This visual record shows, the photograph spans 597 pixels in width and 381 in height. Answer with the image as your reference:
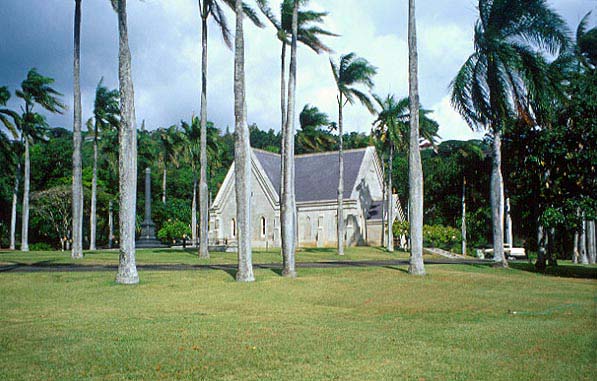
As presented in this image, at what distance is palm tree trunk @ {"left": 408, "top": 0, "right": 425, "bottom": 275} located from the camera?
23500 mm

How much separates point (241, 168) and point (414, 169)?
23.2ft

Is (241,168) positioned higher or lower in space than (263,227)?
higher

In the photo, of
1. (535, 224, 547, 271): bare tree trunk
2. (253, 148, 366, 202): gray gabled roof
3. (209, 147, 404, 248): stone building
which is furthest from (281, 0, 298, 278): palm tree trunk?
(253, 148, 366, 202): gray gabled roof

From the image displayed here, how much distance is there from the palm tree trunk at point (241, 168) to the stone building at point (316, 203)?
3850 cm

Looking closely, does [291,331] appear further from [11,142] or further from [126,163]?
[11,142]

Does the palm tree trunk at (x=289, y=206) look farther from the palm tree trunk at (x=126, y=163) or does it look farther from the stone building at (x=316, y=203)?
the stone building at (x=316, y=203)

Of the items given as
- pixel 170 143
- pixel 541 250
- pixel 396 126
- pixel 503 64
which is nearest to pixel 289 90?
pixel 503 64

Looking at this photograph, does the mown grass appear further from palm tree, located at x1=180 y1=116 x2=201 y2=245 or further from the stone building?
the stone building

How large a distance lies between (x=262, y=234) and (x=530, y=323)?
169 feet

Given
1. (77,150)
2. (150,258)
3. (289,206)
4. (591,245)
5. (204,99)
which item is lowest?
(150,258)

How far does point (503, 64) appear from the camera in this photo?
2816 cm

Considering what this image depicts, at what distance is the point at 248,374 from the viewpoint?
7574 millimetres

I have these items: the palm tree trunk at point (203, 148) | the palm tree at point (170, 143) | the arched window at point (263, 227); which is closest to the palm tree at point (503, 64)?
the palm tree trunk at point (203, 148)

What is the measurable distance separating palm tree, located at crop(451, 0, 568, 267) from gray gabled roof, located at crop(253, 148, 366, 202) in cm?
3170
